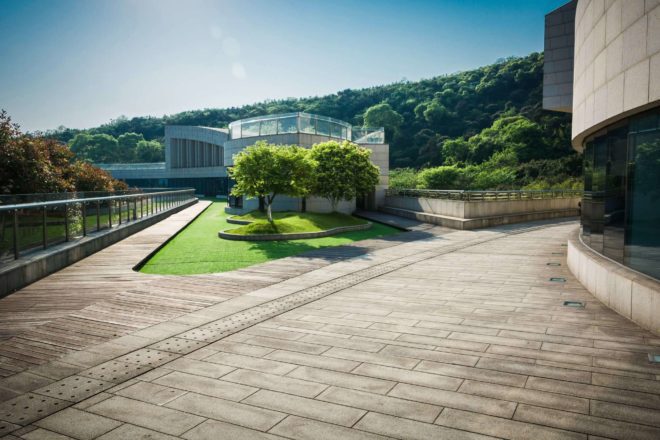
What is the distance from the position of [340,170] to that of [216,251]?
11726mm

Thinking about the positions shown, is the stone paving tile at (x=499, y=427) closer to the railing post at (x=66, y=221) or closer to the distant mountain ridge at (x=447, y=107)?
the railing post at (x=66, y=221)

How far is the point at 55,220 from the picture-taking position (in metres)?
11.2

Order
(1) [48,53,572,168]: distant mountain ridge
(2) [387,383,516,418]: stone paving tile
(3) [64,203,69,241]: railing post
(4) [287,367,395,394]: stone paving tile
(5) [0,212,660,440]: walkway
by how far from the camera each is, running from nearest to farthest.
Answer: (5) [0,212,660,440]: walkway → (2) [387,383,516,418]: stone paving tile → (4) [287,367,395,394]: stone paving tile → (3) [64,203,69,241]: railing post → (1) [48,53,572,168]: distant mountain ridge

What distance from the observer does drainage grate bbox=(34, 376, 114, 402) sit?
15.1ft

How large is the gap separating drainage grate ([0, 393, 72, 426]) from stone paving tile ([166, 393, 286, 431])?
1.09 m

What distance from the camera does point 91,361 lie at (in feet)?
18.1

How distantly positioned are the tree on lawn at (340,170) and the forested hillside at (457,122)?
31.0m

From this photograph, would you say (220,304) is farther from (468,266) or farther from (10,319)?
(468,266)

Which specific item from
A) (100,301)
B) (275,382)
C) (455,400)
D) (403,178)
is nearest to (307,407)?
(275,382)

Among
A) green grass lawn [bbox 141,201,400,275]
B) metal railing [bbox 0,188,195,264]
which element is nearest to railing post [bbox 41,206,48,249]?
metal railing [bbox 0,188,195,264]

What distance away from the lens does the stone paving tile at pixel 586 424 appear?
150 inches

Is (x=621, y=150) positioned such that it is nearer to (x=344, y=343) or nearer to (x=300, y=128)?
(x=344, y=343)

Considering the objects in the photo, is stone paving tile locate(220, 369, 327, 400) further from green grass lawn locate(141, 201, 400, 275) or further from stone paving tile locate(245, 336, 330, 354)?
green grass lawn locate(141, 201, 400, 275)

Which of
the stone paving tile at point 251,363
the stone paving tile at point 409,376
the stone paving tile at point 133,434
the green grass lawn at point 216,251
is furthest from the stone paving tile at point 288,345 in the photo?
the green grass lawn at point 216,251
